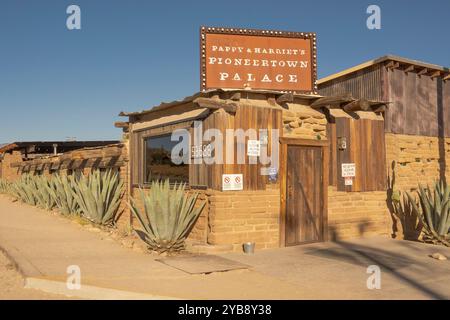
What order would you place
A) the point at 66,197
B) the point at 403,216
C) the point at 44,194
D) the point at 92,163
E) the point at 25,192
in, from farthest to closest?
the point at 25,192 → the point at 44,194 → the point at 92,163 → the point at 66,197 → the point at 403,216

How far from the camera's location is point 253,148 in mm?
8211

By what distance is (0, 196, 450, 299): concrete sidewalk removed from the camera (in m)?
5.22

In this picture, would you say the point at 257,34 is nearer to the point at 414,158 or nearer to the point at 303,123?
the point at 303,123

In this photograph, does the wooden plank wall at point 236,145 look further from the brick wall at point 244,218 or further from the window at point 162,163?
the window at point 162,163

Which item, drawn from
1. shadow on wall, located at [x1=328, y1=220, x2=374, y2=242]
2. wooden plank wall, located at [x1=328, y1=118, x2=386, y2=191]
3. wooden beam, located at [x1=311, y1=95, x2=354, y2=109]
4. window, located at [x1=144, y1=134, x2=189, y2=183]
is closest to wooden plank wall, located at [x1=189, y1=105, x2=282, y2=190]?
window, located at [x1=144, y1=134, x2=189, y2=183]

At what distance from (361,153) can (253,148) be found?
115 inches

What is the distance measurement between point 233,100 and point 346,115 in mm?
2943

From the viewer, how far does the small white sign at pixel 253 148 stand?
8180 millimetres

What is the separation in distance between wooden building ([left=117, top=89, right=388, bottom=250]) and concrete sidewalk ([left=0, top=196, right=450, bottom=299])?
546mm

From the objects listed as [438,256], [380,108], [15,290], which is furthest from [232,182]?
[380,108]

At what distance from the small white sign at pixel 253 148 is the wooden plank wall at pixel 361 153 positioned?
6.47 feet

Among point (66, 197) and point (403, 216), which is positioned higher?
point (66, 197)

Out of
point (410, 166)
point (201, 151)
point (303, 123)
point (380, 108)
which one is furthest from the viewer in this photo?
point (410, 166)

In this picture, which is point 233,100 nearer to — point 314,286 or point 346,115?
point 346,115
